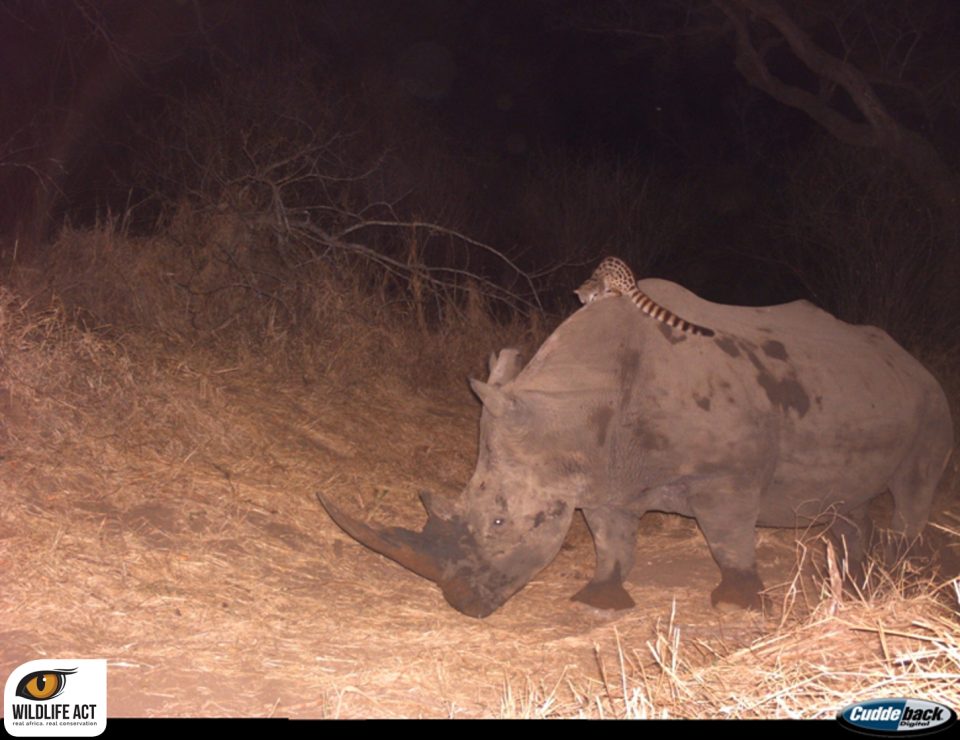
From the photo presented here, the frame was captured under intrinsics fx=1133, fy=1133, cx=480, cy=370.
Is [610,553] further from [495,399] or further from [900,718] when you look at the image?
[900,718]

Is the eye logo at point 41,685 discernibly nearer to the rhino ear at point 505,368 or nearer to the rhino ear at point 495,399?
the rhino ear at point 495,399

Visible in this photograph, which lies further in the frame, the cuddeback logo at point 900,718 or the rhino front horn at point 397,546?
the rhino front horn at point 397,546

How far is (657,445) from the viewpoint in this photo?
20.1 ft

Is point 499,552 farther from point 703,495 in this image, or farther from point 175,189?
point 175,189

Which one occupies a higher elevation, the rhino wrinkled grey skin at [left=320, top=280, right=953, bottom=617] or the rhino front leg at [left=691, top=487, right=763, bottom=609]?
the rhino wrinkled grey skin at [left=320, top=280, right=953, bottom=617]

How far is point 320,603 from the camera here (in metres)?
5.96

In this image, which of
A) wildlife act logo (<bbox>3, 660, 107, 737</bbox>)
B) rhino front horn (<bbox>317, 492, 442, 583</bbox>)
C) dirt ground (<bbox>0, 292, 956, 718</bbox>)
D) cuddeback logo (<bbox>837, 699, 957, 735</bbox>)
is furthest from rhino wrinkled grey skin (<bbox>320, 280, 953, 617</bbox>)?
cuddeback logo (<bbox>837, 699, 957, 735</bbox>)

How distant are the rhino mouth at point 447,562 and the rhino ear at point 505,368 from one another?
3.27ft

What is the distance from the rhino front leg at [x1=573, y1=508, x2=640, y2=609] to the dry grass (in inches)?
6.7

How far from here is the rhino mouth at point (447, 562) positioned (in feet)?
18.5

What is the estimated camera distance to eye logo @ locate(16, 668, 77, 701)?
370 cm

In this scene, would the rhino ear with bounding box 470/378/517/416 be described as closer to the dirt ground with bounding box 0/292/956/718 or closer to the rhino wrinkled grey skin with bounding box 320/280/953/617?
the rhino wrinkled grey skin with bounding box 320/280/953/617

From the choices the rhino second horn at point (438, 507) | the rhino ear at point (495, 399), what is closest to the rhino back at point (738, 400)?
the rhino ear at point (495, 399)

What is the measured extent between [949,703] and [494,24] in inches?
858
